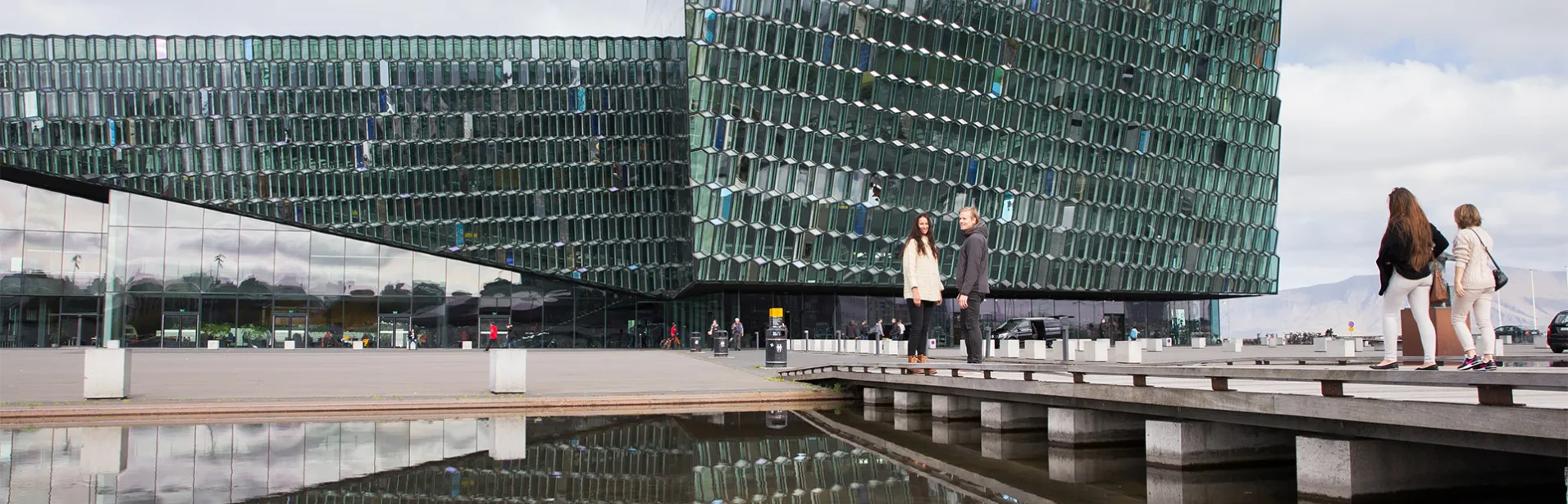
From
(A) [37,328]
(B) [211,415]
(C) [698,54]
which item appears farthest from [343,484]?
(A) [37,328]

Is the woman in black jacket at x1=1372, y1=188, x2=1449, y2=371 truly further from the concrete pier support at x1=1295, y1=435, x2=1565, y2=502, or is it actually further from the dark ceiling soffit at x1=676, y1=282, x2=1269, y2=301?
the dark ceiling soffit at x1=676, y1=282, x2=1269, y2=301

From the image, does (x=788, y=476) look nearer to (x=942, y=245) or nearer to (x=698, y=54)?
(x=698, y=54)

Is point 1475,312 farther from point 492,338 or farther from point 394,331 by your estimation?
point 394,331

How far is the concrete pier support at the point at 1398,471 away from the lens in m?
7.37

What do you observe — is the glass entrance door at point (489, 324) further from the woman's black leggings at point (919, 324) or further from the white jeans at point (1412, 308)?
the white jeans at point (1412, 308)

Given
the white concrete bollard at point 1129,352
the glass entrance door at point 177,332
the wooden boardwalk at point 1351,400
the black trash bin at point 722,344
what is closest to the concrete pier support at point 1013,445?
the wooden boardwalk at point 1351,400

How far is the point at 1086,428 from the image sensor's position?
1095 cm

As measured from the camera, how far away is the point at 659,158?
59625 millimetres

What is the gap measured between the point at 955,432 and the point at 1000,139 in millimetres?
46654

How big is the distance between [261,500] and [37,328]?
59619 mm

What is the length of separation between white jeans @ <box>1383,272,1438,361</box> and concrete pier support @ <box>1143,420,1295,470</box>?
46.5 inches

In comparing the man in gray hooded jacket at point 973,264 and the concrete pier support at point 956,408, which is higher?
the man in gray hooded jacket at point 973,264

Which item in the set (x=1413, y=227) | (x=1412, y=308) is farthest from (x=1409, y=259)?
(x=1412, y=308)

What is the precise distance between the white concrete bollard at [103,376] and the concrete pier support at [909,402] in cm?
953
